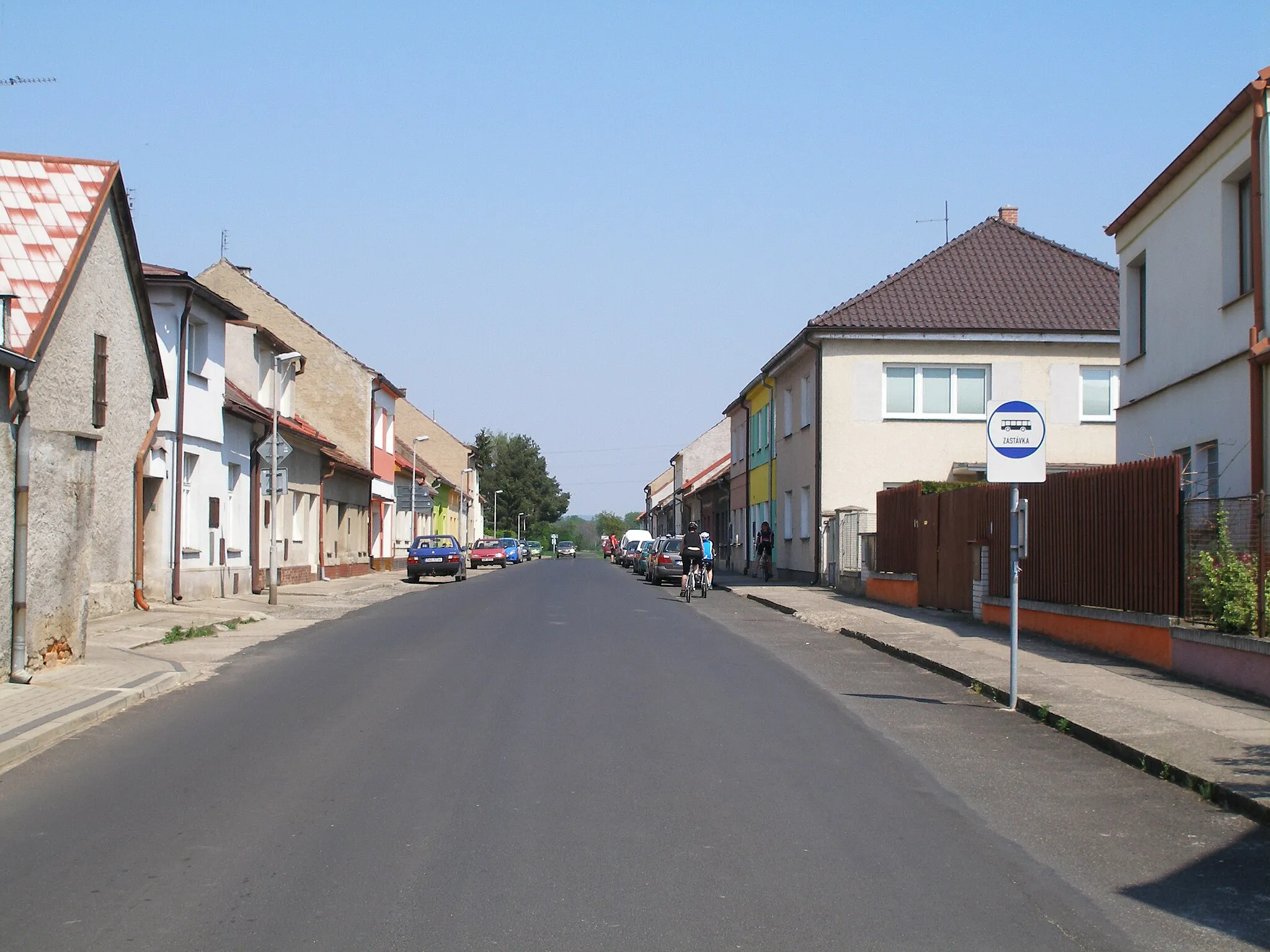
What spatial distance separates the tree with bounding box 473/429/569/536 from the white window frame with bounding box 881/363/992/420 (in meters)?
110

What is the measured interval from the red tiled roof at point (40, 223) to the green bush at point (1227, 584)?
1146cm

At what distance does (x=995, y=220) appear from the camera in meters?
36.6

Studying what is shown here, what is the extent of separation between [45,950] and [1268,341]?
526 inches

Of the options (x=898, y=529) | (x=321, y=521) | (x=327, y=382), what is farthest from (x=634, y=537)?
(x=898, y=529)

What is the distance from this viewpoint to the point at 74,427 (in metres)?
13.2

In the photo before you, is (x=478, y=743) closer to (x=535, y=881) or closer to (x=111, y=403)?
(x=535, y=881)

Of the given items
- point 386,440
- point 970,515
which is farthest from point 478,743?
point 386,440

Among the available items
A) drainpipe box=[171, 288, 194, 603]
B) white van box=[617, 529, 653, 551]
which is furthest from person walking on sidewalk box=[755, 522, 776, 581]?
white van box=[617, 529, 653, 551]

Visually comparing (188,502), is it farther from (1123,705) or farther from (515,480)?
(515,480)

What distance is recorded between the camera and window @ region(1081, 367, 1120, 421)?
32812 millimetres

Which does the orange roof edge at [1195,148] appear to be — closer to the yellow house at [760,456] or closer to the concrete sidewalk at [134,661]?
the concrete sidewalk at [134,661]

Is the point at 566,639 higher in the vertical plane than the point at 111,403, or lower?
lower

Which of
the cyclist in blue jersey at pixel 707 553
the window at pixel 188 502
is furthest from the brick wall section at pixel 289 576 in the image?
the cyclist in blue jersey at pixel 707 553

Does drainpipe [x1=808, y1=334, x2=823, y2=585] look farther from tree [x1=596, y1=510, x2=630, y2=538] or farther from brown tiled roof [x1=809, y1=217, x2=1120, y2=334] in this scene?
tree [x1=596, y1=510, x2=630, y2=538]
